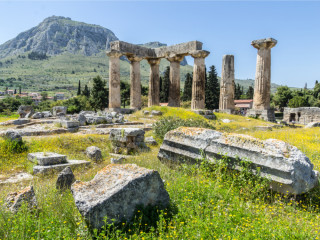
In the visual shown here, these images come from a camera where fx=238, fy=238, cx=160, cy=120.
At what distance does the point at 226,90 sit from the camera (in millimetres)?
23234

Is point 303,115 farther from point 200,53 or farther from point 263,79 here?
point 200,53

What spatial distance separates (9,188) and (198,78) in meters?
19.0

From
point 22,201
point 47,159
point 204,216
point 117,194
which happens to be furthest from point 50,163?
point 204,216

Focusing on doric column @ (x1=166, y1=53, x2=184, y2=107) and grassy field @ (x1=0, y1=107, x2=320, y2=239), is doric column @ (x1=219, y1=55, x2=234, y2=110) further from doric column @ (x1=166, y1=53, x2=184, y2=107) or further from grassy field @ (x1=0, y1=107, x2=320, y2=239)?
grassy field @ (x1=0, y1=107, x2=320, y2=239)

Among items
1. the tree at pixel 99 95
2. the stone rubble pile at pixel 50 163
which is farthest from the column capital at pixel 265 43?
the tree at pixel 99 95

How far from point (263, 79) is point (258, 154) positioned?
18647mm

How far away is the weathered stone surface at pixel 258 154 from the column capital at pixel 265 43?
18.1 meters

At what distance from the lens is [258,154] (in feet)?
14.4

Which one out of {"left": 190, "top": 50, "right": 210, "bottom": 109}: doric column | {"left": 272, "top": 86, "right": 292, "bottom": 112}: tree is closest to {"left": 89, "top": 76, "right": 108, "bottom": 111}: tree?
{"left": 190, "top": 50, "right": 210, "bottom": 109}: doric column

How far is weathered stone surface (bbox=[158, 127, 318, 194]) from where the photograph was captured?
4000 mm

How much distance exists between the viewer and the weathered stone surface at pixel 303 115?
Answer: 2879cm

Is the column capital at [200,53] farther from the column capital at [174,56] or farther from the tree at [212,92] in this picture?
the tree at [212,92]

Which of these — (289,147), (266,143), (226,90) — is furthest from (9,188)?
(226,90)

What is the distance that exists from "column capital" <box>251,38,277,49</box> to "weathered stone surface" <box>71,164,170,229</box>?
20440 mm
